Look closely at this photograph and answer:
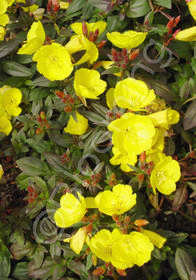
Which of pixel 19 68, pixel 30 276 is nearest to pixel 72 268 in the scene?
pixel 30 276

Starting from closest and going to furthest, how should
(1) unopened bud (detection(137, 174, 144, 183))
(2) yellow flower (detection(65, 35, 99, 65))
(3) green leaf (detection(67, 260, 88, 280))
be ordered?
(2) yellow flower (detection(65, 35, 99, 65))
(1) unopened bud (detection(137, 174, 144, 183))
(3) green leaf (detection(67, 260, 88, 280))

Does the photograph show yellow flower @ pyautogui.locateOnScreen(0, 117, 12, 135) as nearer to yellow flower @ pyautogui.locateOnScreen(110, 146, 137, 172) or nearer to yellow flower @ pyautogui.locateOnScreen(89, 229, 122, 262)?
yellow flower @ pyautogui.locateOnScreen(110, 146, 137, 172)

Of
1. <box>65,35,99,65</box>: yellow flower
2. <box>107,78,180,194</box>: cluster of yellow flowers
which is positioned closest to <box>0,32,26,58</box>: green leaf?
<box>65,35,99,65</box>: yellow flower

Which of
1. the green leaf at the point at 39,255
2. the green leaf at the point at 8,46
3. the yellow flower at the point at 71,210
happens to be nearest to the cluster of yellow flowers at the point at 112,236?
the yellow flower at the point at 71,210

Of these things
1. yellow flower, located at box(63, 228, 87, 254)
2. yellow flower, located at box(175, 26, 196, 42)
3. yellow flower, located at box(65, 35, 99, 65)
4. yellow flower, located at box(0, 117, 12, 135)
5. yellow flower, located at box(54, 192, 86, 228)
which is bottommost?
yellow flower, located at box(63, 228, 87, 254)

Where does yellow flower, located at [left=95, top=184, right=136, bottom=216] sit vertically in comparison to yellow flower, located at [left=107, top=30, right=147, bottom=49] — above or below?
below

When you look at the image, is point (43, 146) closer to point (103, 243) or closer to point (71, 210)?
point (71, 210)

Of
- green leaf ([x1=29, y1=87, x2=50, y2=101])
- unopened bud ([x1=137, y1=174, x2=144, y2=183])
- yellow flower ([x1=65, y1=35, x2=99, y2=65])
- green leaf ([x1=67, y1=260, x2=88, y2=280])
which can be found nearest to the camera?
yellow flower ([x1=65, y1=35, x2=99, y2=65])
